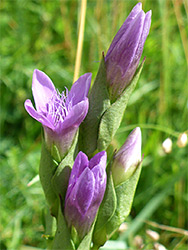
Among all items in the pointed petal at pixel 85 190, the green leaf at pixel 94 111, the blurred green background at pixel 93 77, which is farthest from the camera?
the blurred green background at pixel 93 77

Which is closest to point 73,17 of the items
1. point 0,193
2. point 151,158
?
point 151,158

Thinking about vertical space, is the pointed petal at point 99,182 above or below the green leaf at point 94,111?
below

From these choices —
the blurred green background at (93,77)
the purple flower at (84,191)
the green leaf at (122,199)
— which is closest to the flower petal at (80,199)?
the purple flower at (84,191)

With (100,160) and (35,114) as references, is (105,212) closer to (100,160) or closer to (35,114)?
(100,160)

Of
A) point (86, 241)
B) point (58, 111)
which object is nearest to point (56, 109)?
point (58, 111)

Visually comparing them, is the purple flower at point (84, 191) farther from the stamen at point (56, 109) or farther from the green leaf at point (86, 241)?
the stamen at point (56, 109)

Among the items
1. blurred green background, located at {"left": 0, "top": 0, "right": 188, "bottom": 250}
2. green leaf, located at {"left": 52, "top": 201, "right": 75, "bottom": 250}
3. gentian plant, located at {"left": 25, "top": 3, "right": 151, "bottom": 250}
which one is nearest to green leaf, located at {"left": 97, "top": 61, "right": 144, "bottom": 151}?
gentian plant, located at {"left": 25, "top": 3, "right": 151, "bottom": 250}
